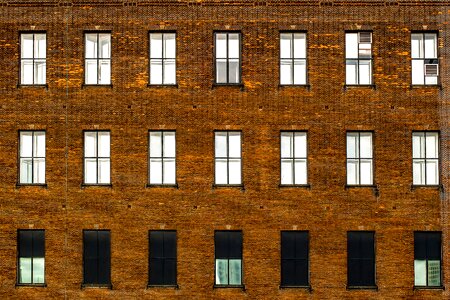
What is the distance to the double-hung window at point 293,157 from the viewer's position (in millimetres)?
29719

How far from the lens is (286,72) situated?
98.8 feet

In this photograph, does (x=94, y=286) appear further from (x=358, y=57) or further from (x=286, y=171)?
(x=358, y=57)

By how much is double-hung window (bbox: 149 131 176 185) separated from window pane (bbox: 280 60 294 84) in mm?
4674

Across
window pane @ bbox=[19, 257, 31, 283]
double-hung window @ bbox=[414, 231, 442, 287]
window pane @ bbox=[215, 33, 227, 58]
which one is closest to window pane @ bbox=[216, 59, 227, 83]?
window pane @ bbox=[215, 33, 227, 58]

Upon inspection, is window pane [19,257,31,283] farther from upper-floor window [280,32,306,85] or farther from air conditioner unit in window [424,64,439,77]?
air conditioner unit in window [424,64,439,77]

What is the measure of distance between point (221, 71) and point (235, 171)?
386cm

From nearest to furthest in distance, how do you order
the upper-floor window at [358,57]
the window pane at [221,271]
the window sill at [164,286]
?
1. the window sill at [164,286]
2. the window pane at [221,271]
3. the upper-floor window at [358,57]

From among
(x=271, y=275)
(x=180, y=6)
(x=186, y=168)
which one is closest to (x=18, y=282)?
(x=186, y=168)

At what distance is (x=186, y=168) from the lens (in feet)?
97.0

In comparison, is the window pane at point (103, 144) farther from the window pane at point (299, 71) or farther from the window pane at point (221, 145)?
the window pane at point (299, 71)

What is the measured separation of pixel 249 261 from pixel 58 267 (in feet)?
23.3

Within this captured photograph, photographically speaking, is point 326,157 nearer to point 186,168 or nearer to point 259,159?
point 259,159

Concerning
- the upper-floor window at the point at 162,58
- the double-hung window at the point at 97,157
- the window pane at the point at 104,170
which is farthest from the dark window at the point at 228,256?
the upper-floor window at the point at 162,58

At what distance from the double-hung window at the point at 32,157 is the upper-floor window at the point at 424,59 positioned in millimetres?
14458
